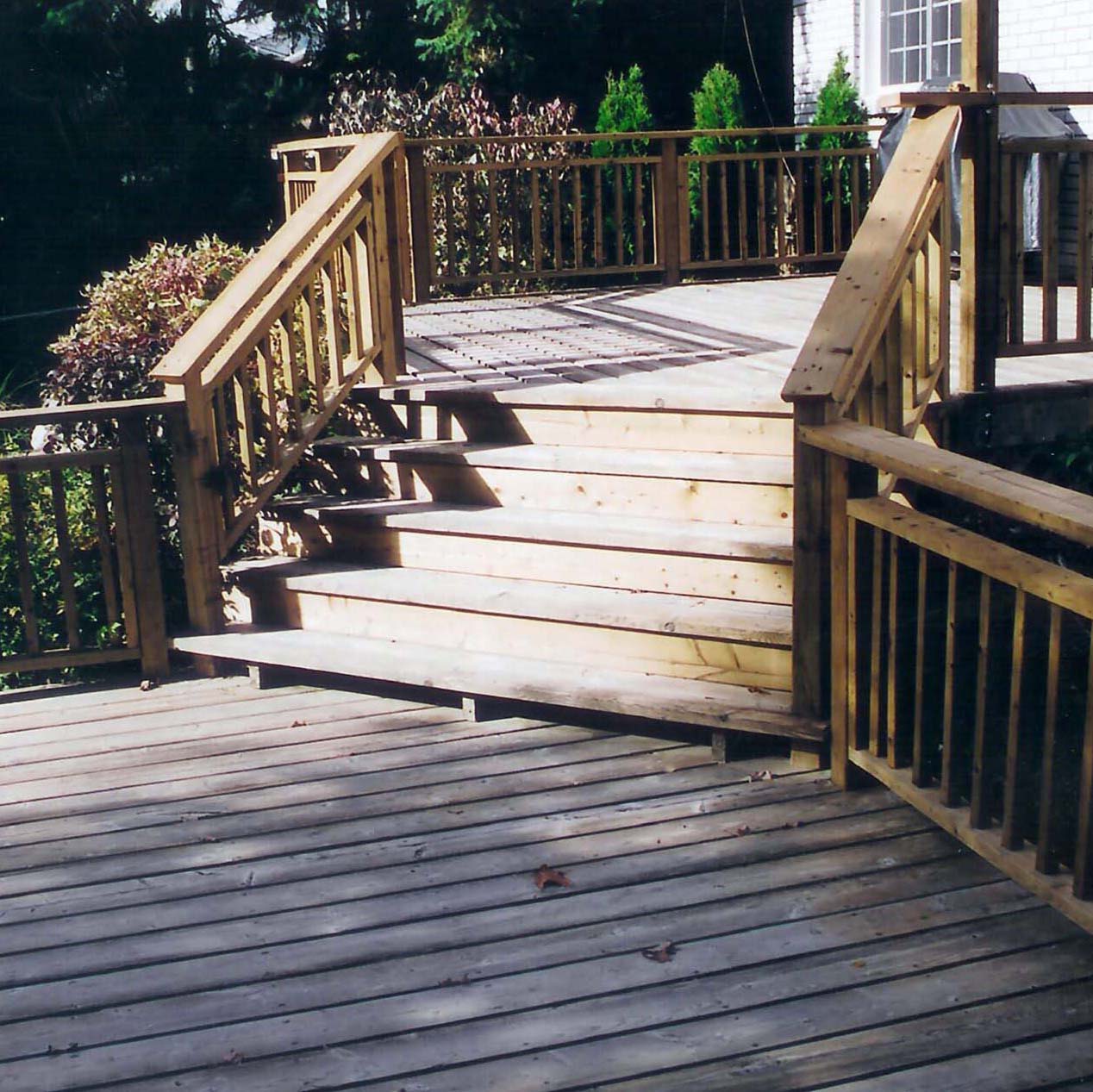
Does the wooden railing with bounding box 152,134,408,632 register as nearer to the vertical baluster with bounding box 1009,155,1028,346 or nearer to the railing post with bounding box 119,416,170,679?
the railing post with bounding box 119,416,170,679

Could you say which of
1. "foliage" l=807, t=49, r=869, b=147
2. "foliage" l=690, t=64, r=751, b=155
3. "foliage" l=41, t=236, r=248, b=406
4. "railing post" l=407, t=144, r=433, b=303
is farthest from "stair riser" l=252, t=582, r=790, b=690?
"foliage" l=690, t=64, r=751, b=155

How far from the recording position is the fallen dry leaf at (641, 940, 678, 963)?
2974 millimetres

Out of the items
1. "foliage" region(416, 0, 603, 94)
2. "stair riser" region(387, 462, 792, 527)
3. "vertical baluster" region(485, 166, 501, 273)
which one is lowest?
"stair riser" region(387, 462, 792, 527)

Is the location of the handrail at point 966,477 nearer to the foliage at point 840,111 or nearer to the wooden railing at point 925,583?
the wooden railing at point 925,583

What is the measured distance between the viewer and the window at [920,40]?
34.2ft

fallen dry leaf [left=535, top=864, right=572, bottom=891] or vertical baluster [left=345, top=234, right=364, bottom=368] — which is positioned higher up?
vertical baluster [left=345, top=234, right=364, bottom=368]

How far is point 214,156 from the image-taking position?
1363cm

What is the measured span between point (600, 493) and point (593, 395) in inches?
15.1

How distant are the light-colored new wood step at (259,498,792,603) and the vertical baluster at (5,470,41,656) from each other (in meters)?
0.92

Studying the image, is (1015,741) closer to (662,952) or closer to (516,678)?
(662,952)

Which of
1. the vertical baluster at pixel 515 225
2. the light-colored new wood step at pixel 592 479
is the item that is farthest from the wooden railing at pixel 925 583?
the vertical baluster at pixel 515 225

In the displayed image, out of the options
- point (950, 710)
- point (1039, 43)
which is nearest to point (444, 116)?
point (1039, 43)

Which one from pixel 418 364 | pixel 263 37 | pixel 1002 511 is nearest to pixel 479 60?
pixel 263 37

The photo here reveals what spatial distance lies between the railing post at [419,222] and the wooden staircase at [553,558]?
11.3 ft
